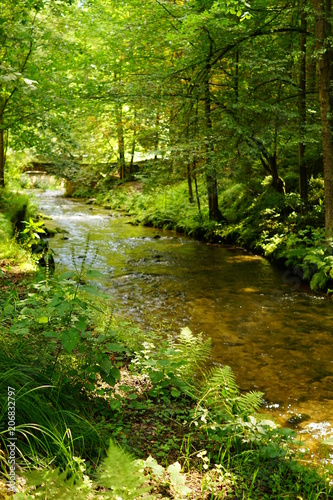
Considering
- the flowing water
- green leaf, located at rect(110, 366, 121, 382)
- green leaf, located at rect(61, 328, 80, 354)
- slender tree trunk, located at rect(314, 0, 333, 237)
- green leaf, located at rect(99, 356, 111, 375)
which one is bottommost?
the flowing water

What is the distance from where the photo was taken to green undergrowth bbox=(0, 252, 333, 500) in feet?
7.89

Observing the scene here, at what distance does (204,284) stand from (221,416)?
6.00 meters

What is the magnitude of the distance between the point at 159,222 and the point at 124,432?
15304 millimetres

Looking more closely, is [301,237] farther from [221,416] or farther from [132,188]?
[132,188]

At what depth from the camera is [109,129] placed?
779 inches

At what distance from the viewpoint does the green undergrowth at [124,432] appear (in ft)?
7.89

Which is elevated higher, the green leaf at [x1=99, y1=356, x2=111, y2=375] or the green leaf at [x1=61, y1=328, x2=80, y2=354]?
the green leaf at [x1=61, y1=328, x2=80, y2=354]

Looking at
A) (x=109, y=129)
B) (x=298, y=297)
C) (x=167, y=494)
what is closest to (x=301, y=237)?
(x=298, y=297)

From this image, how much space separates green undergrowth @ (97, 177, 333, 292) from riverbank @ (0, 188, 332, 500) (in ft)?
19.3

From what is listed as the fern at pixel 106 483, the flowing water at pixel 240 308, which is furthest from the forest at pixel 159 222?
the flowing water at pixel 240 308

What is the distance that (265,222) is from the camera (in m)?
12.7

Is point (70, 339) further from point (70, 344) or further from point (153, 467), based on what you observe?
point (153, 467)

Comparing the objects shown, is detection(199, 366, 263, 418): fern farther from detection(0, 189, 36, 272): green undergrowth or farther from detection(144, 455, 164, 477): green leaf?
detection(0, 189, 36, 272): green undergrowth

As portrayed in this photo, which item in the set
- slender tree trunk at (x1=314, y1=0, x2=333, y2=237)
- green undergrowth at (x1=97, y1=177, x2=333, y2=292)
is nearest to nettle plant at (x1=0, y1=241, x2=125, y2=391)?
green undergrowth at (x1=97, y1=177, x2=333, y2=292)
